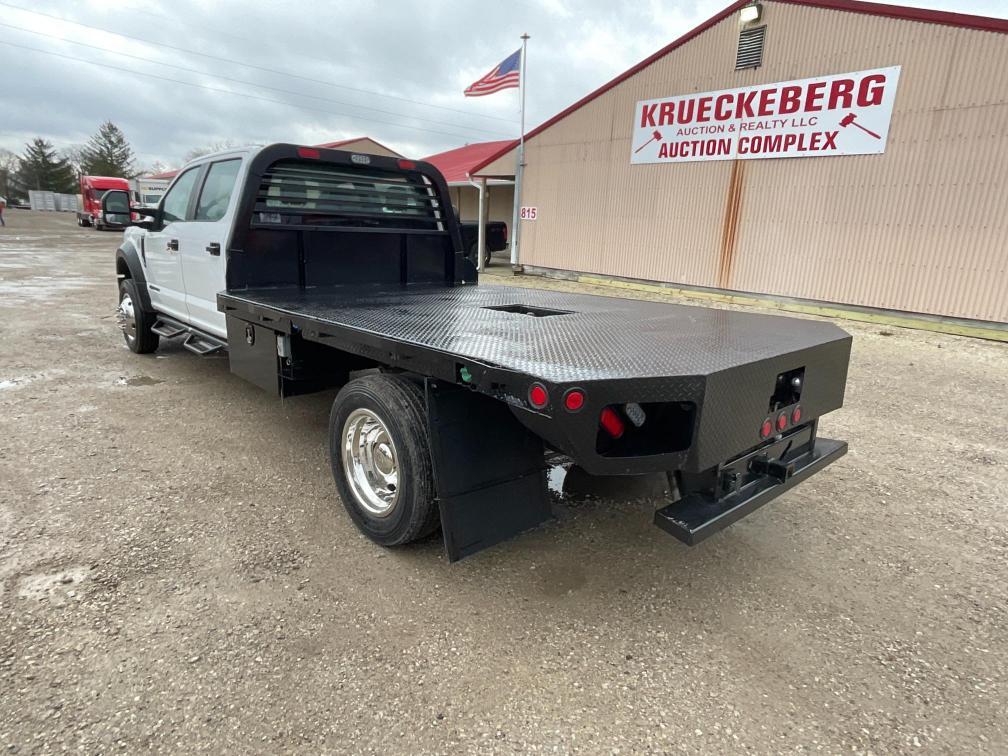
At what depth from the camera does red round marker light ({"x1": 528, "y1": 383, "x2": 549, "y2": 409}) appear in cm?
196

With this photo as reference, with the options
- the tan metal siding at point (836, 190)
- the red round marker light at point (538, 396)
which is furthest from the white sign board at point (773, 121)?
the red round marker light at point (538, 396)

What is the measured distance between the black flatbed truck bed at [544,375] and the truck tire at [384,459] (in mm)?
137

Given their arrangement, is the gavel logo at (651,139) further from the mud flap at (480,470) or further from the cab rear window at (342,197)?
the mud flap at (480,470)

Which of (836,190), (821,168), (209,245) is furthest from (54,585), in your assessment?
(821,168)

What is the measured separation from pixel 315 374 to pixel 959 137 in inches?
430

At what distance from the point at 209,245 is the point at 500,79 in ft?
49.8

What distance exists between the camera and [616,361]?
7.44 feet

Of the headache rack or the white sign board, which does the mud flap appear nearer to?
the headache rack

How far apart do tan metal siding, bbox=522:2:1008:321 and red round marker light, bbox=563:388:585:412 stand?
10.7 m

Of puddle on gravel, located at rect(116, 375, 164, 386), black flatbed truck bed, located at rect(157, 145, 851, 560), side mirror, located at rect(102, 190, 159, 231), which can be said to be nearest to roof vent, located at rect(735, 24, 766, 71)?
black flatbed truck bed, located at rect(157, 145, 851, 560)

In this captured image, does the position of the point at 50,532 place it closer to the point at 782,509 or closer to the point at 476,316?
the point at 476,316

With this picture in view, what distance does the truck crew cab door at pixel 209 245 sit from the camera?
4.54 metres

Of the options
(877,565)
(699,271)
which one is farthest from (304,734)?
(699,271)

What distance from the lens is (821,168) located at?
11.3 metres
